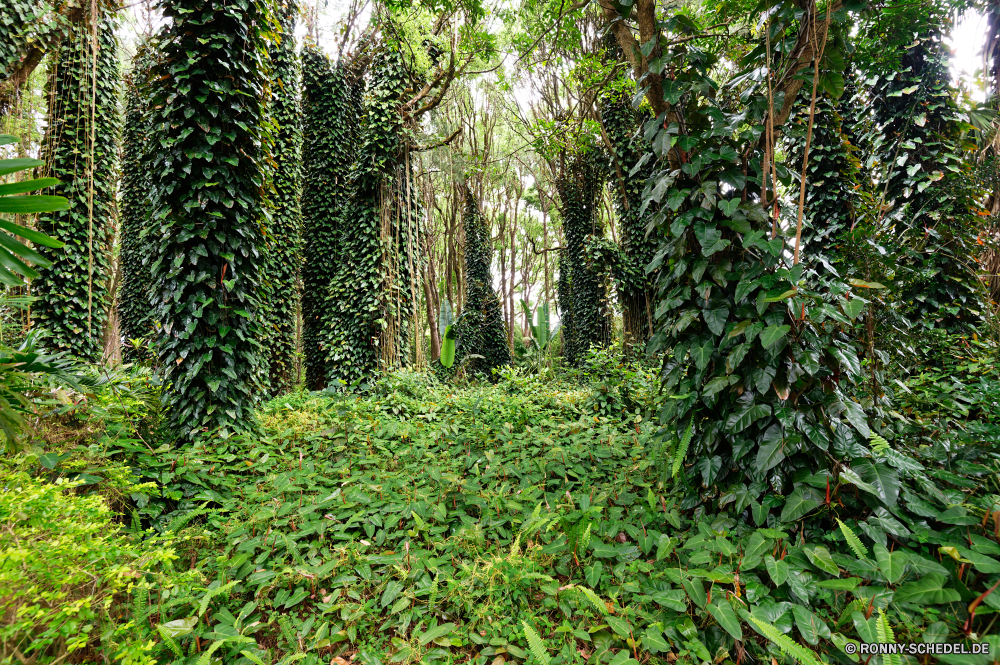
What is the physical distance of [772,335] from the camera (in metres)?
2.27

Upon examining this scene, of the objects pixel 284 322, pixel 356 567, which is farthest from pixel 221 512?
pixel 284 322

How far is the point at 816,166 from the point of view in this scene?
20.0ft

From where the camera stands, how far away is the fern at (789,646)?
5.17 feet

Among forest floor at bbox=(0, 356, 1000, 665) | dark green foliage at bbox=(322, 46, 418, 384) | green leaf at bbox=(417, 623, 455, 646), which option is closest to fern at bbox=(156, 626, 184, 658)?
forest floor at bbox=(0, 356, 1000, 665)

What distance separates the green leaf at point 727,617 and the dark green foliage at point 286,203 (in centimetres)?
800

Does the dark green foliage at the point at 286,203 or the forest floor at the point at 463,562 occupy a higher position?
the dark green foliage at the point at 286,203

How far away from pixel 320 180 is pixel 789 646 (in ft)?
35.1

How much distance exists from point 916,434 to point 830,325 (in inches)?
46.6

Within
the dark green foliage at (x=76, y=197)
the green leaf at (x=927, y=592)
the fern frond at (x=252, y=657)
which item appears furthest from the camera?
the dark green foliage at (x=76, y=197)

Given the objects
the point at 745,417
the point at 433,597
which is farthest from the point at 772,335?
the point at 433,597

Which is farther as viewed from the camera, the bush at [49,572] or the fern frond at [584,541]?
the fern frond at [584,541]

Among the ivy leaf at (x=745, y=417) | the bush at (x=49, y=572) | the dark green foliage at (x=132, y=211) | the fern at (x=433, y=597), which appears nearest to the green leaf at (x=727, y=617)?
the ivy leaf at (x=745, y=417)

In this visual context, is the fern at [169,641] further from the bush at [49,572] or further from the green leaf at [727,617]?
the green leaf at [727,617]

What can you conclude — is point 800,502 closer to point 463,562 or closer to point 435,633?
point 463,562
